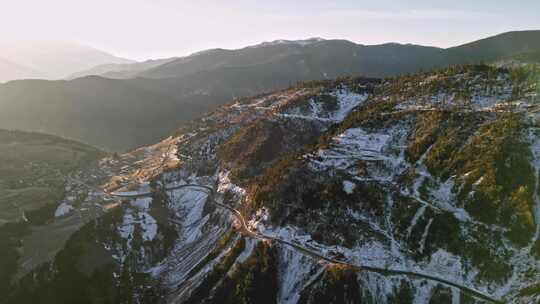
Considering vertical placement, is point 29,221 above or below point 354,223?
below

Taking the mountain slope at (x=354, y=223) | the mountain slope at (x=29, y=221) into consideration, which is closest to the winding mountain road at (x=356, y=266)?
the mountain slope at (x=354, y=223)

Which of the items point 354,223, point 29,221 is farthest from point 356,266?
point 29,221

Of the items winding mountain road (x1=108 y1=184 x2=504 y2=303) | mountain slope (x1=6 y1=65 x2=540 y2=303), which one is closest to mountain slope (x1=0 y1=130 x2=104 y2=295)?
mountain slope (x1=6 y1=65 x2=540 y2=303)

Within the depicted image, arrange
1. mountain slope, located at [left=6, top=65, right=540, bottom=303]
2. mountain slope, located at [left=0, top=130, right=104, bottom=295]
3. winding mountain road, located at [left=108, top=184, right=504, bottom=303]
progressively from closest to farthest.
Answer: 1. winding mountain road, located at [left=108, top=184, right=504, bottom=303]
2. mountain slope, located at [left=6, top=65, right=540, bottom=303]
3. mountain slope, located at [left=0, top=130, right=104, bottom=295]

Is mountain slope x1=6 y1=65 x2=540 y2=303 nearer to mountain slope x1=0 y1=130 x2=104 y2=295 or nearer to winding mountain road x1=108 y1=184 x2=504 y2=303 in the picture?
winding mountain road x1=108 y1=184 x2=504 y2=303

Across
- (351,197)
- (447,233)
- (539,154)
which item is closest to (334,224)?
(351,197)

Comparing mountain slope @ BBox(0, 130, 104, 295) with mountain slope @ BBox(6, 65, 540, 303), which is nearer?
mountain slope @ BBox(6, 65, 540, 303)

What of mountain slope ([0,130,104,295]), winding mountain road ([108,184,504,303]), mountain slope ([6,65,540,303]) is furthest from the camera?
mountain slope ([0,130,104,295])

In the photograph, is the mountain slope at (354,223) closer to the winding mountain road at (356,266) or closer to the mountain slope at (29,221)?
the winding mountain road at (356,266)

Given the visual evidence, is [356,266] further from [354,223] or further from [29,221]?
[29,221]
